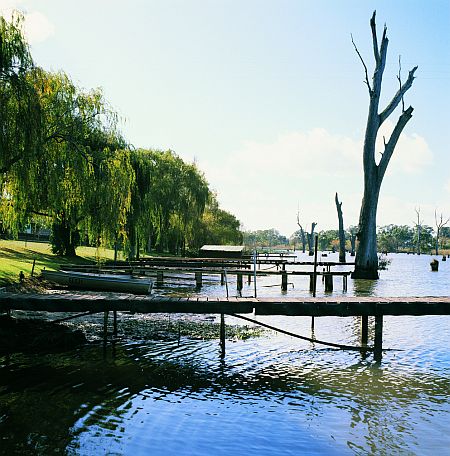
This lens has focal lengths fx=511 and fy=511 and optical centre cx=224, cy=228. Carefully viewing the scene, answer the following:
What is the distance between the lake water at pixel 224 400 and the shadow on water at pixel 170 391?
0.07ft

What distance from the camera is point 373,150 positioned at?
37875mm

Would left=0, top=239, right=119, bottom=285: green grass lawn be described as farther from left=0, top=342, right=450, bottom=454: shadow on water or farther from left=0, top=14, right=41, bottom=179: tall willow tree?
left=0, top=342, right=450, bottom=454: shadow on water

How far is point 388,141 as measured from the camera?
124 ft

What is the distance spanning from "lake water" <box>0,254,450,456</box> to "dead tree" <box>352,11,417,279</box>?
2501 centimetres

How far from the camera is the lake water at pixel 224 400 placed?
7.43 m

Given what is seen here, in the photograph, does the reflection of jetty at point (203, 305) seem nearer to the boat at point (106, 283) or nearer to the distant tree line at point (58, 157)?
the distant tree line at point (58, 157)

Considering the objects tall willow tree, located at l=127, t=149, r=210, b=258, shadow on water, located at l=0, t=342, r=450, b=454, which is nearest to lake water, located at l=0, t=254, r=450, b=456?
shadow on water, located at l=0, t=342, r=450, b=454

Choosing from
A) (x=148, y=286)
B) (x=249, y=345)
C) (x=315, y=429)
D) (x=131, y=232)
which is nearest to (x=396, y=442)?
(x=315, y=429)

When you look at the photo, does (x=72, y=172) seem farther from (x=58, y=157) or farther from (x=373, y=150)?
(x=373, y=150)

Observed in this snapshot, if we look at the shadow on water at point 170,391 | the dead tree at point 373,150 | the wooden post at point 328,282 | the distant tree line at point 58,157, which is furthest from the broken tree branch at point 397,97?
the shadow on water at point 170,391

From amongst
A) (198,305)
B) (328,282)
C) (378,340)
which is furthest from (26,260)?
(378,340)

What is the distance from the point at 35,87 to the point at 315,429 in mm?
13496

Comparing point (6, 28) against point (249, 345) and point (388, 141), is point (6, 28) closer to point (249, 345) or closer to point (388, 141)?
point (249, 345)

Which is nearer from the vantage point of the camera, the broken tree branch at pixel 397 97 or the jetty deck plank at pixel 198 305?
the jetty deck plank at pixel 198 305
